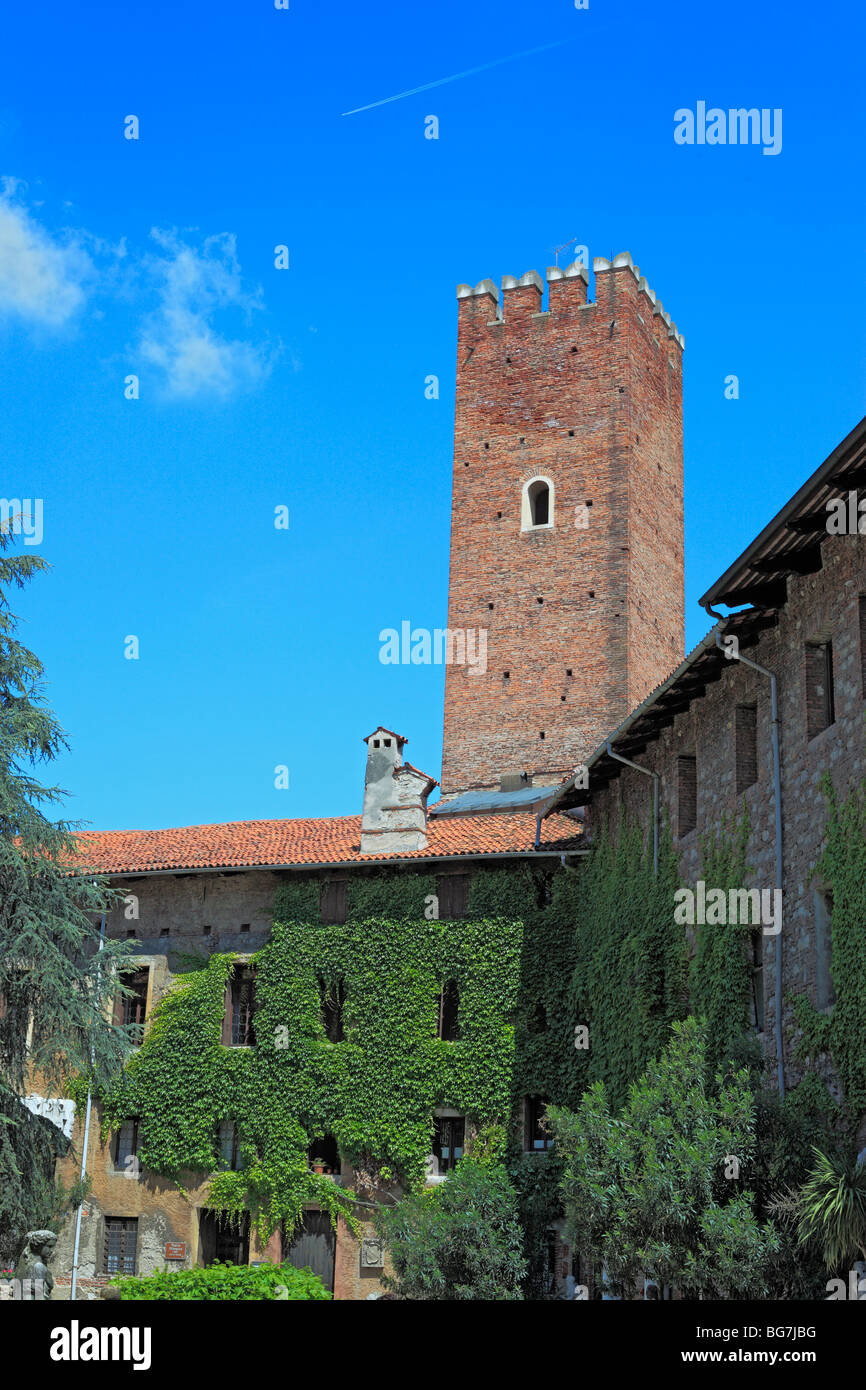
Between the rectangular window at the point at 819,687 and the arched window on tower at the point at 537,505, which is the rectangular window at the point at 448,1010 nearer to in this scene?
the rectangular window at the point at 819,687

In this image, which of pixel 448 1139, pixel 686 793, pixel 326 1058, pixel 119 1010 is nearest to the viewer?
pixel 686 793

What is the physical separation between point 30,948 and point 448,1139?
360 inches

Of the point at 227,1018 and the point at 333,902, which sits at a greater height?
the point at 333,902

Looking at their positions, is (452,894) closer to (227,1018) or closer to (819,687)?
(227,1018)

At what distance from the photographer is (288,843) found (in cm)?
3184

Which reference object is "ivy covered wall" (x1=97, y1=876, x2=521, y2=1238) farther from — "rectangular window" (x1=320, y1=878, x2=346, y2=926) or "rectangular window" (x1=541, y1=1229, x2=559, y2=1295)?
"rectangular window" (x1=541, y1=1229, x2=559, y2=1295)

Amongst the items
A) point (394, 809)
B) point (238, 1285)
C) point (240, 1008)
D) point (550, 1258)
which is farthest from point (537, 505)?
point (238, 1285)

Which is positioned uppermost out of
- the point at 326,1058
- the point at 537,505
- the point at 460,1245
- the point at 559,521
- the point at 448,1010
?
the point at 537,505

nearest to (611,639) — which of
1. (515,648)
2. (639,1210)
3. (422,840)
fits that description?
(515,648)

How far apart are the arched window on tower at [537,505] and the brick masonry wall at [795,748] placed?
791 inches

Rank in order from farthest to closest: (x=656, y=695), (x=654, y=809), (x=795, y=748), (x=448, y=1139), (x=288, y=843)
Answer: (x=288, y=843)
(x=448, y=1139)
(x=654, y=809)
(x=656, y=695)
(x=795, y=748)

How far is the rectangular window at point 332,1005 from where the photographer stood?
96.9 ft

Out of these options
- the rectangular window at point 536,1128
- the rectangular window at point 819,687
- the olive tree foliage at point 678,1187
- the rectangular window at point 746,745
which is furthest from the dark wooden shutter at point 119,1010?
the rectangular window at point 819,687

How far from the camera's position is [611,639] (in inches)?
1529
